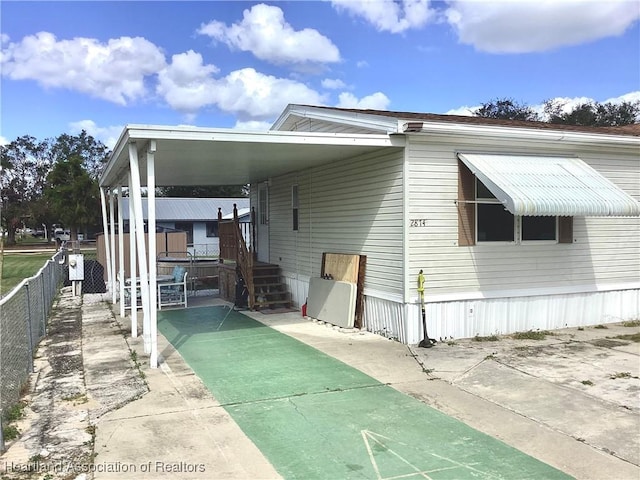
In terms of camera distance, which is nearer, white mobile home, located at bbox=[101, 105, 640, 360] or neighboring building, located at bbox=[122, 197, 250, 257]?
white mobile home, located at bbox=[101, 105, 640, 360]

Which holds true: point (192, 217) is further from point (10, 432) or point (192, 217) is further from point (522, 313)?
point (10, 432)

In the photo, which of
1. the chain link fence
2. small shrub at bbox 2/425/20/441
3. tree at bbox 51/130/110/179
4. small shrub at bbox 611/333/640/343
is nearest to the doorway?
the chain link fence

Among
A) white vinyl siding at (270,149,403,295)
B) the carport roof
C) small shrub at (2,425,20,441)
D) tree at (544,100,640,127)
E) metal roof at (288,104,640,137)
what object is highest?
tree at (544,100,640,127)

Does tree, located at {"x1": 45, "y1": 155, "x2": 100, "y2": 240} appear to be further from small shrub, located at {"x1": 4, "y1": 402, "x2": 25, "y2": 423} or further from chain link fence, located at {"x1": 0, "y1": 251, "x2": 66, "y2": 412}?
small shrub, located at {"x1": 4, "y1": 402, "x2": 25, "y2": 423}

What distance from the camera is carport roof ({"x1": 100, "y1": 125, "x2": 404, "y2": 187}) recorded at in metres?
6.62

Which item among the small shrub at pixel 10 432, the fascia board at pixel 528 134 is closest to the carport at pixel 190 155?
the fascia board at pixel 528 134

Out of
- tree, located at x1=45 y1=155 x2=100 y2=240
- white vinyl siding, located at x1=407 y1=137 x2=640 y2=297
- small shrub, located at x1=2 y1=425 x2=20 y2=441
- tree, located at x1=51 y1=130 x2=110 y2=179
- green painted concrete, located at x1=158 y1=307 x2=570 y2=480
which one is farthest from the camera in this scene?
tree, located at x1=51 y1=130 x2=110 y2=179

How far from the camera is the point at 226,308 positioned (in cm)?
1146

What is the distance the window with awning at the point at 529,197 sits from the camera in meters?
7.16

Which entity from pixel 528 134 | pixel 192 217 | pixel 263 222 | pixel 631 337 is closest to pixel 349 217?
pixel 528 134

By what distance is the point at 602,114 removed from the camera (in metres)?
42.2

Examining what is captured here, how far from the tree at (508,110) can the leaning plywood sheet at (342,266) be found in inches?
1584

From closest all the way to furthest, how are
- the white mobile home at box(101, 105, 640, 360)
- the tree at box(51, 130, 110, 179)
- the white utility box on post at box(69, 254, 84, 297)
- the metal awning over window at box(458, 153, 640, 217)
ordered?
1. the metal awning over window at box(458, 153, 640, 217)
2. the white mobile home at box(101, 105, 640, 360)
3. the white utility box on post at box(69, 254, 84, 297)
4. the tree at box(51, 130, 110, 179)

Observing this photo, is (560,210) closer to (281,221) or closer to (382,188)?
(382,188)
